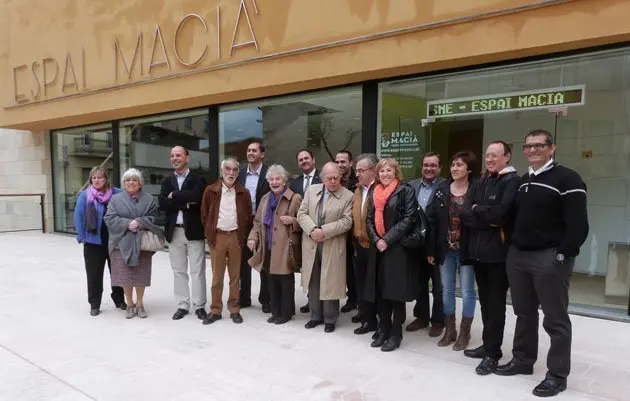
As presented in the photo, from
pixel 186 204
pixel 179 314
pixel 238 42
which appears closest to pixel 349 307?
pixel 179 314

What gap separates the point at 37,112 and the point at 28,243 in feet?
10.6

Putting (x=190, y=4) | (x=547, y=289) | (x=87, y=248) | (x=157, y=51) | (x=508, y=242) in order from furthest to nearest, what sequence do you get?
(x=157, y=51) → (x=190, y=4) → (x=87, y=248) → (x=508, y=242) → (x=547, y=289)

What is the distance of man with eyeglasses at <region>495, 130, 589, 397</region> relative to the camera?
313cm

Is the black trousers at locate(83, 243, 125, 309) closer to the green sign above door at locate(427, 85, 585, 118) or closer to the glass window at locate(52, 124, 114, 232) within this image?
the green sign above door at locate(427, 85, 585, 118)

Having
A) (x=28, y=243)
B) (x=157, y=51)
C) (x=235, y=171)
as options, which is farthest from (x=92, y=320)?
(x=28, y=243)

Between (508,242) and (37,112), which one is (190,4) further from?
(508,242)

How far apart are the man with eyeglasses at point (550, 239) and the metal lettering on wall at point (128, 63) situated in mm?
4886

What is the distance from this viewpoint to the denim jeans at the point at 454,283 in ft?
13.4

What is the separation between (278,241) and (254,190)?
3.25 ft

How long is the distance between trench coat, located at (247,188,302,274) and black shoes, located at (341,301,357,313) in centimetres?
99

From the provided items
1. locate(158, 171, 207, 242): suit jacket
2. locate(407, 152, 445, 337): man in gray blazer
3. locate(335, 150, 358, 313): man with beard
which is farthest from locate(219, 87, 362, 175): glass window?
locate(158, 171, 207, 242): suit jacket

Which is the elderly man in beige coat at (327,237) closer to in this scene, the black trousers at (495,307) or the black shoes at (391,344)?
the black shoes at (391,344)

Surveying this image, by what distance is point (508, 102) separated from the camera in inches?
229

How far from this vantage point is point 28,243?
1123 cm
